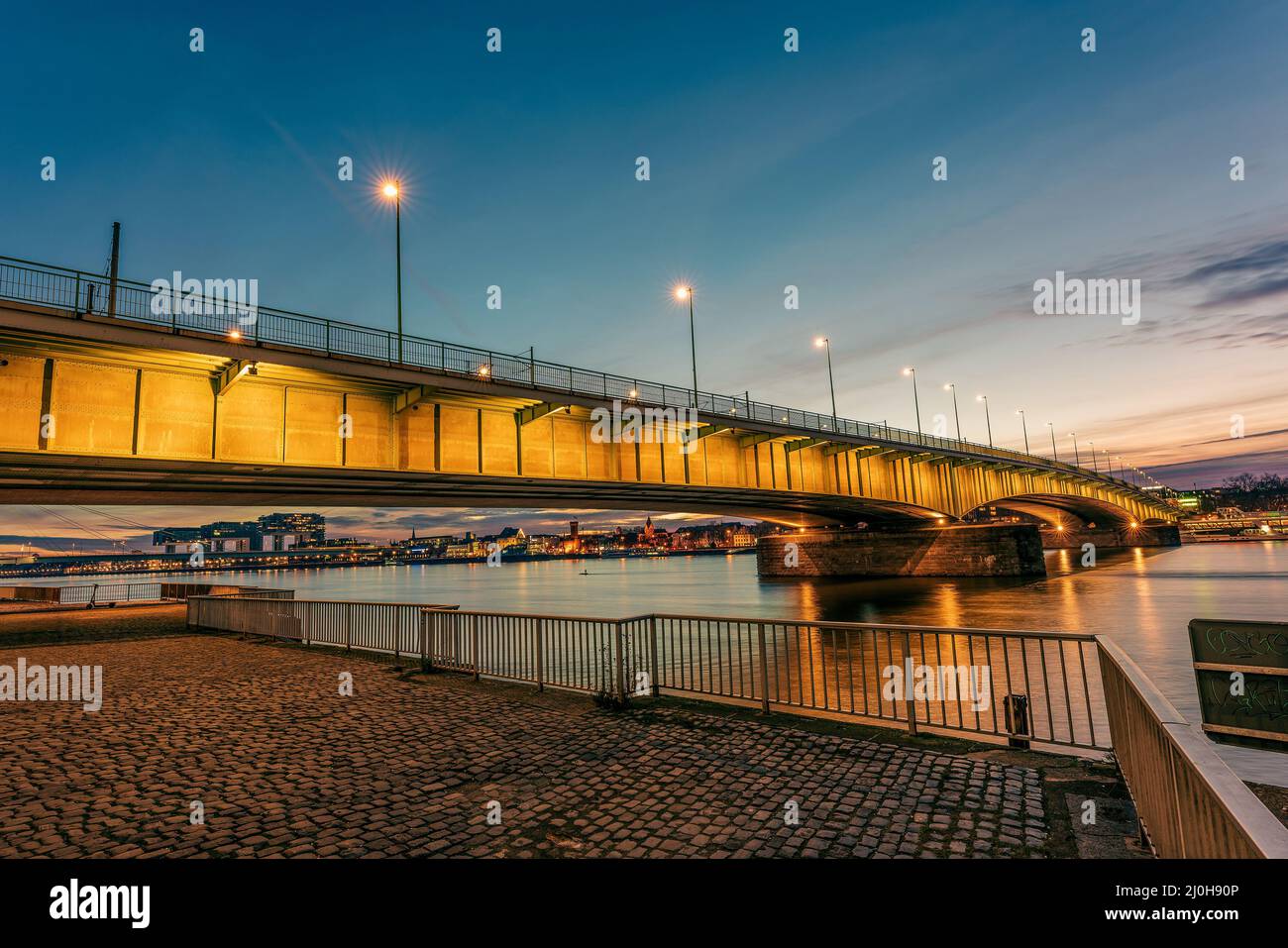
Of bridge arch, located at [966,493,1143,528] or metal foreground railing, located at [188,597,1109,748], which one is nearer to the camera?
metal foreground railing, located at [188,597,1109,748]

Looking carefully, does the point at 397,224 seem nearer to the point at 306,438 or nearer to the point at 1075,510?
the point at 306,438

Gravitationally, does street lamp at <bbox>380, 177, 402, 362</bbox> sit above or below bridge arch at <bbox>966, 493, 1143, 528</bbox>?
above

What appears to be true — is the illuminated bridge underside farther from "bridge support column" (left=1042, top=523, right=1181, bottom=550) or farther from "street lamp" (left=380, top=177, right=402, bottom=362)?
"bridge support column" (left=1042, top=523, right=1181, bottom=550)

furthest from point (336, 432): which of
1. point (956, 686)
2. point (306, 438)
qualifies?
point (956, 686)

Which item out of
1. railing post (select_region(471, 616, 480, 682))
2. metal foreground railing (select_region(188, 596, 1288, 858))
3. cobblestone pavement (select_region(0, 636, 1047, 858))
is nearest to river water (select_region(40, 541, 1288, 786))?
metal foreground railing (select_region(188, 596, 1288, 858))

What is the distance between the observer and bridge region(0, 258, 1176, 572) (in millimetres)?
15766

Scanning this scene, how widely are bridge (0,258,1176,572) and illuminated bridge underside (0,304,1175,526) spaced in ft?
0.18

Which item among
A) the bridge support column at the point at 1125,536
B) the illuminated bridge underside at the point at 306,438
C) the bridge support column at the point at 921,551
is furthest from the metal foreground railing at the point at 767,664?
the bridge support column at the point at 1125,536

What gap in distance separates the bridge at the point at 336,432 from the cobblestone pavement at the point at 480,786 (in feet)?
32.1

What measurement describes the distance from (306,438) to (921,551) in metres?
52.2

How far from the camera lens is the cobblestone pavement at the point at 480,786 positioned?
183 inches

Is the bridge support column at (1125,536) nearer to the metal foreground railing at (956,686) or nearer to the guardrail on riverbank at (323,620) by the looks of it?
the metal foreground railing at (956,686)
